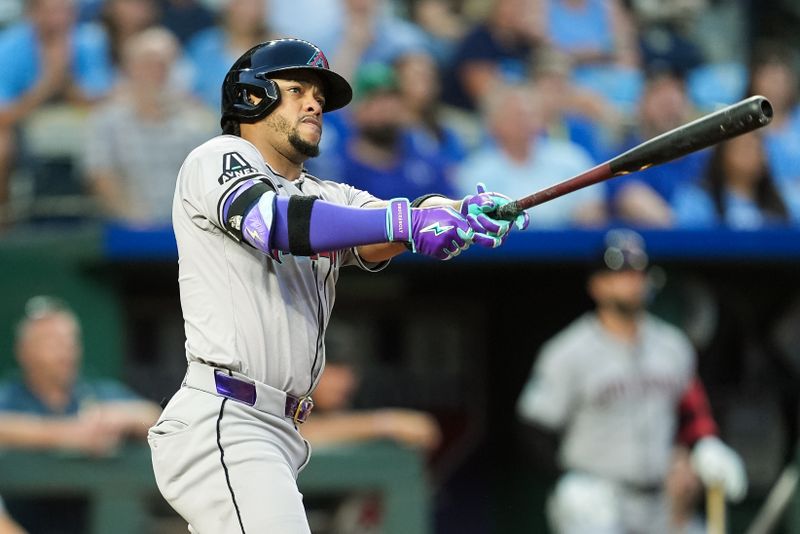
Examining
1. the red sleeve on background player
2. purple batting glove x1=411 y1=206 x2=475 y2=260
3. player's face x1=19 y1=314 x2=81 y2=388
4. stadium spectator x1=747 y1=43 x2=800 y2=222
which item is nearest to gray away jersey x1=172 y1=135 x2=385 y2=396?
purple batting glove x1=411 y1=206 x2=475 y2=260

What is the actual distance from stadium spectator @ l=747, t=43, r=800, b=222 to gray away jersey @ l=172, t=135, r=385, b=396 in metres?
4.74

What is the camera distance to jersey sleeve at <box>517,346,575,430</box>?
6203 millimetres

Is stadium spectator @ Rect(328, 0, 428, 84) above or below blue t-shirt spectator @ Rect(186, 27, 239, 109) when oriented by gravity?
above

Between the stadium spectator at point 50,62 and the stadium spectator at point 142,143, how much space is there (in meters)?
0.27

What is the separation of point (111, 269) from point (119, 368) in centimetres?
48

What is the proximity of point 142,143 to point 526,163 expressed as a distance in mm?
Answer: 1933

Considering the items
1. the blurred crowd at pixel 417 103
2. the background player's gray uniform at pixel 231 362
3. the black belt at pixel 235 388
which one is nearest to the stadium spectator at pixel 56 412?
the blurred crowd at pixel 417 103

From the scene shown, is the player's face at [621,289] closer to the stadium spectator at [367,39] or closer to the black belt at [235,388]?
the stadium spectator at [367,39]

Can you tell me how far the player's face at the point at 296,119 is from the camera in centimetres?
338

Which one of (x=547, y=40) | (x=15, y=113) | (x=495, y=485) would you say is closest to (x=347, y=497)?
(x=495, y=485)

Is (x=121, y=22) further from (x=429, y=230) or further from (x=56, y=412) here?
(x=429, y=230)

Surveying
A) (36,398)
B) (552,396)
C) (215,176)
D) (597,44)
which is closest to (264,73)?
(215,176)

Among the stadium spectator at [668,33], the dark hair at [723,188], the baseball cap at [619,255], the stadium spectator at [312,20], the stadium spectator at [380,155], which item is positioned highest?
the stadium spectator at [668,33]

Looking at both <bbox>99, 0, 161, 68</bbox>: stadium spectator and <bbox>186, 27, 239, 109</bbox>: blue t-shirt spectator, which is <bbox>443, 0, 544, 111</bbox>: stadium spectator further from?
<bbox>99, 0, 161, 68</bbox>: stadium spectator
